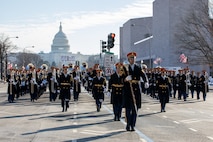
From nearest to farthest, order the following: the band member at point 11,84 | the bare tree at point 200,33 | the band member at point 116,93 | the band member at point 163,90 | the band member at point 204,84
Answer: the band member at point 116,93 < the band member at point 163,90 < the band member at point 11,84 < the band member at point 204,84 < the bare tree at point 200,33

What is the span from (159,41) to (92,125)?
84968 mm

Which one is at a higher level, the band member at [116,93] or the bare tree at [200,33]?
the bare tree at [200,33]

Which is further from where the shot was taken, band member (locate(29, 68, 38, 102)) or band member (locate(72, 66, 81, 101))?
band member (locate(72, 66, 81, 101))

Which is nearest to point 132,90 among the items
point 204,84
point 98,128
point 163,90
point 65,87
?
point 98,128

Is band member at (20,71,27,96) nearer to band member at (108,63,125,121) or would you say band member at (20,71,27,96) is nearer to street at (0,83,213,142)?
A: street at (0,83,213,142)

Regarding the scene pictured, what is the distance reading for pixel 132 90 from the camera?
508 inches

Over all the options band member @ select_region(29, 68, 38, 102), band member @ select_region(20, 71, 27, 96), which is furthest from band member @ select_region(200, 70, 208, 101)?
band member @ select_region(20, 71, 27, 96)

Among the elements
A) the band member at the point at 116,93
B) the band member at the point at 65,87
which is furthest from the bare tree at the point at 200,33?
the band member at the point at 116,93

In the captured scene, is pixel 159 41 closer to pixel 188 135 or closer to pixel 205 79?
pixel 205 79

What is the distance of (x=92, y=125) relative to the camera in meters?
14.4

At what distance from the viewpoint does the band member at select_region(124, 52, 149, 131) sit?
41.9ft

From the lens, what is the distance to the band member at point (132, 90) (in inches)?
503

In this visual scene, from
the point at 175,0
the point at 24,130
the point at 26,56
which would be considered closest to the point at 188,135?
the point at 24,130

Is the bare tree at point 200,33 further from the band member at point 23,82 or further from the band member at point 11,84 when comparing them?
the band member at point 11,84
